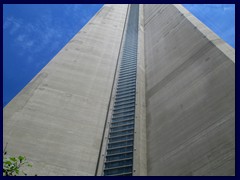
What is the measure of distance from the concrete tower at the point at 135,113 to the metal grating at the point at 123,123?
6 centimetres

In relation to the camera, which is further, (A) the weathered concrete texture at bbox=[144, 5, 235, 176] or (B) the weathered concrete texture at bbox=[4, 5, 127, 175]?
(B) the weathered concrete texture at bbox=[4, 5, 127, 175]

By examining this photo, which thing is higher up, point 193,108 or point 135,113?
point 135,113

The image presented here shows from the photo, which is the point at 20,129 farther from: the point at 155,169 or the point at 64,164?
the point at 155,169

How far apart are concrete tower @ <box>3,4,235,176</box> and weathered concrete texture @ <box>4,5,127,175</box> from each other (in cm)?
5

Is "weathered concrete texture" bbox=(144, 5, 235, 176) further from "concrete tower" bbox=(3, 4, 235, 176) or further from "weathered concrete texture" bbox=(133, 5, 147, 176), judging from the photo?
"weathered concrete texture" bbox=(133, 5, 147, 176)

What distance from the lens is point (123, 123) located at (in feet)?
58.3

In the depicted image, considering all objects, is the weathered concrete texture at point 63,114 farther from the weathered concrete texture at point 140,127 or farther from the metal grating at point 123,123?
the weathered concrete texture at point 140,127

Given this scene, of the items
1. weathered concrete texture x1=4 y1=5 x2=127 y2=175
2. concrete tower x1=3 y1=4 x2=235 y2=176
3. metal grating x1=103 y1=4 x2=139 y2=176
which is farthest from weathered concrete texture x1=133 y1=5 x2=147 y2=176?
weathered concrete texture x1=4 y1=5 x2=127 y2=175

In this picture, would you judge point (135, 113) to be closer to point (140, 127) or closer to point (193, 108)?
point (140, 127)

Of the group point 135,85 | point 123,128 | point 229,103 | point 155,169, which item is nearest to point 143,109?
point 123,128

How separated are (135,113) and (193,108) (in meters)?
4.93

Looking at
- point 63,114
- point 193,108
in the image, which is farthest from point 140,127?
point 63,114

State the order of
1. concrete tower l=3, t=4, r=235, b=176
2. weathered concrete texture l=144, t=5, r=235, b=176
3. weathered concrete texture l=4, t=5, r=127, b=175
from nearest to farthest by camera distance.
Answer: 1. weathered concrete texture l=144, t=5, r=235, b=176
2. concrete tower l=3, t=4, r=235, b=176
3. weathered concrete texture l=4, t=5, r=127, b=175

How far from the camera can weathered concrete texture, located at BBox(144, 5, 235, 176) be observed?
35.9ft
